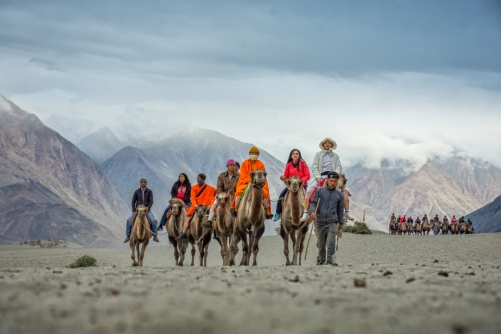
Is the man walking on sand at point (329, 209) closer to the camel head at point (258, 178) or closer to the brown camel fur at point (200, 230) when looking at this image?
the camel head at point (258, 178)

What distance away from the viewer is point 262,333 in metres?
5.01

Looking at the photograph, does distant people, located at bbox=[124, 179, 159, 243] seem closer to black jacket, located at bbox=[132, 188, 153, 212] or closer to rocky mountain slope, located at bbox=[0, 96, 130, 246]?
black jacket, located at bbox=[132, 188, 153, 212]

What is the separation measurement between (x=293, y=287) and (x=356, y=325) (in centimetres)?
263

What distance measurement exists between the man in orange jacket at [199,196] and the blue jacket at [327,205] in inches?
222

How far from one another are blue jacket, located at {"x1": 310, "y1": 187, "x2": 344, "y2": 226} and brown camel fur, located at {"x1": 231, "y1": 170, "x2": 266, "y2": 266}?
1.31 metres

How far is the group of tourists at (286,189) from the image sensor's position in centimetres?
1456

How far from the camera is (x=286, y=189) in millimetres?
17000

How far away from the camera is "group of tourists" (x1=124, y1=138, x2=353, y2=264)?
14562 mm

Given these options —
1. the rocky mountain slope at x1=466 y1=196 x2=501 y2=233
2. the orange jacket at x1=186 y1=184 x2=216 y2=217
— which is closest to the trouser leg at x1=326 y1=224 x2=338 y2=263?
the orange jacket at x1=186 y1=184 x2=216 y2=217

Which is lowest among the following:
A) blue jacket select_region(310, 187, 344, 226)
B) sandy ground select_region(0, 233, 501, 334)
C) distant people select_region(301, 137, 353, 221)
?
sandy ground select_region(0, 233, 501, 334)

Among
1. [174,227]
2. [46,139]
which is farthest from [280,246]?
[46,139]

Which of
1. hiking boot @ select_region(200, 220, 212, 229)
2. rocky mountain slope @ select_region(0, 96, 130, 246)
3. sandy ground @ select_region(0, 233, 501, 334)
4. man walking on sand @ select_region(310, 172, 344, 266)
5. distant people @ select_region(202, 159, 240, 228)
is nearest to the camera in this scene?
sandy ground @ select_region(0, 233, 501, 334)

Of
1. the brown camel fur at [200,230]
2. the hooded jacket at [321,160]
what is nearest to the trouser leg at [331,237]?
the hooded jacket at [321,160]

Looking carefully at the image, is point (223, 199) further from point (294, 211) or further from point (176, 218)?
point (176, 218)
